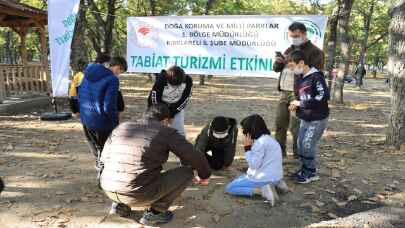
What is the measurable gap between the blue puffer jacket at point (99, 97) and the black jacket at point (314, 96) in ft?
7.37

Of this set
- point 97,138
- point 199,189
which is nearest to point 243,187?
point 199,189

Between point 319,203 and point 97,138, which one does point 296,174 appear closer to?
point 319,203

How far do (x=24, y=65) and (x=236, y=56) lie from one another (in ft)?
29.8

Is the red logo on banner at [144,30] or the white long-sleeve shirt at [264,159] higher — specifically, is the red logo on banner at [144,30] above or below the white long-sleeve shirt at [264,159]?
above

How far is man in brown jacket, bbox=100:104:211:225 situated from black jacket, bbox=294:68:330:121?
1.75 meters

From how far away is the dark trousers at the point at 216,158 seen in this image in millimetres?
5555

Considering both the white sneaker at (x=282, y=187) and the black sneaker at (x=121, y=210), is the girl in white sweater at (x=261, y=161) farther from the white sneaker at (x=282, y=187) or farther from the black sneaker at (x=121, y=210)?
the black sneaker at (x=121, y=210)

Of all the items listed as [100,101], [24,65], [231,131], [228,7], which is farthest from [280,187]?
[228,7]

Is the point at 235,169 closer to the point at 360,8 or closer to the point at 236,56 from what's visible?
the point at 236,56

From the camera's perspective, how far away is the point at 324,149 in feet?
23.5

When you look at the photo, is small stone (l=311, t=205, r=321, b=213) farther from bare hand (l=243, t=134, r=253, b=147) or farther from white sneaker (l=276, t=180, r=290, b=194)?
bare hand (l=243, t=134, r=253, b=147)

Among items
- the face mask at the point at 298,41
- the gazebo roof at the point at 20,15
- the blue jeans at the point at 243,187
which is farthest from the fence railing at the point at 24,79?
the face mask at the point at 298,41

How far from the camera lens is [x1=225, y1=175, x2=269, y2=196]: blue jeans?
4.61 metres

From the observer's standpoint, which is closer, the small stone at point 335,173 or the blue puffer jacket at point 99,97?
the blue puffer jacket at point 99,97
